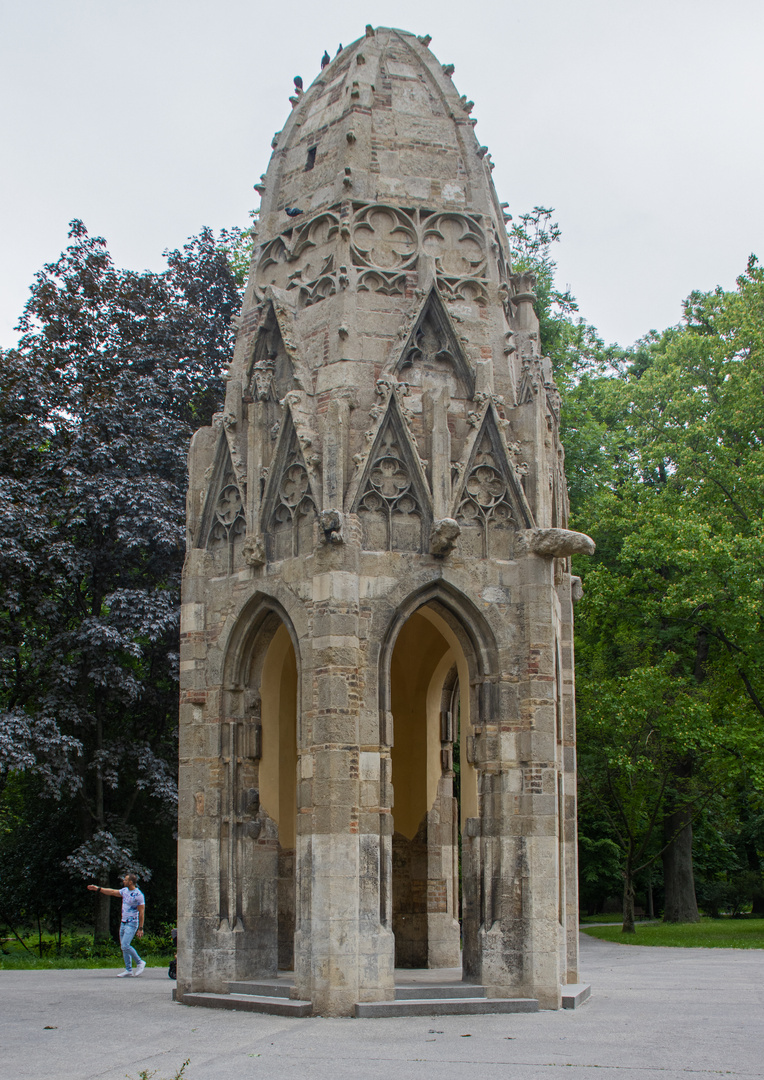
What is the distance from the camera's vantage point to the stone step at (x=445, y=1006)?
10773 mm

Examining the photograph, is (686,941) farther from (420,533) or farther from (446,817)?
(420,533)

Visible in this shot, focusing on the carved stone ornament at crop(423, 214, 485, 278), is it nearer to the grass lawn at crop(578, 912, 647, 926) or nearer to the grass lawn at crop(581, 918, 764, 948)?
the grass lawn at crop(581, 918, 764, 948)

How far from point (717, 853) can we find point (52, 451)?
2739 cm

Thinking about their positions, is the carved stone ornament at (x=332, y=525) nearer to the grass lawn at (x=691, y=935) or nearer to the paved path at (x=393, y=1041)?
the paved path at (x=393, y=1041)

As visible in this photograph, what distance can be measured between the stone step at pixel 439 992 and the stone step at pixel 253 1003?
100 cm

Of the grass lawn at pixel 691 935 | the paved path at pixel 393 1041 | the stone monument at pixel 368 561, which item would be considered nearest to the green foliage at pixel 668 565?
the grass lawn at pixel 691 935

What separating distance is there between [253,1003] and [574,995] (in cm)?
323

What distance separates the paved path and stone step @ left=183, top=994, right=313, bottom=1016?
0.18m

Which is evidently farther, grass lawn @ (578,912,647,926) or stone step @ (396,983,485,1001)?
grass lawn @ (578,912,647,926)

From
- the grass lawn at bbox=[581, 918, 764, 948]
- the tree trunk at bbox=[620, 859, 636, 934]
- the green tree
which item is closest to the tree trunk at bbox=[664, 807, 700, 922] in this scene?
the grass lawn at bbox=[581, 918, 764, 948]

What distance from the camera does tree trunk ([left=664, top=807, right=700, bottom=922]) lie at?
30.8m

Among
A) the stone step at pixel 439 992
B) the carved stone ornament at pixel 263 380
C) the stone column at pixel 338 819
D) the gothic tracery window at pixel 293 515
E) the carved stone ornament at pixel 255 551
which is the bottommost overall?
the stone step at pixel 439 992

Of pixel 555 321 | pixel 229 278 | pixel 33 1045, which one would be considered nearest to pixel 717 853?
pixel 555 321

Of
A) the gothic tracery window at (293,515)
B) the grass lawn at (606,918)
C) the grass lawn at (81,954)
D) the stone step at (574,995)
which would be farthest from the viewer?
the grass lawn at (606,918)
